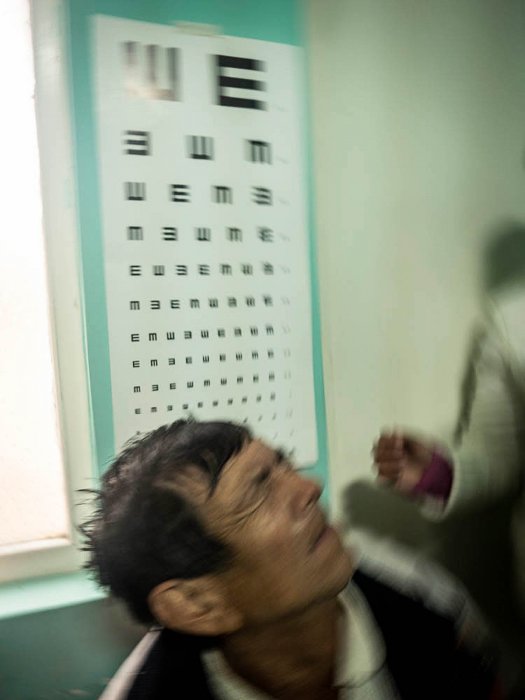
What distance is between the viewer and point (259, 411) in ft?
2.13

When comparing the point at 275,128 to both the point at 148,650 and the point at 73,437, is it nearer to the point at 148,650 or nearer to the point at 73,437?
the point at 73,437

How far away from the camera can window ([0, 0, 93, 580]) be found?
543 millimetres

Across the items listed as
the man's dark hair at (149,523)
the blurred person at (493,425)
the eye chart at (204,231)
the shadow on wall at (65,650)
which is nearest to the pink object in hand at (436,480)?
the blurred person at (493,425)

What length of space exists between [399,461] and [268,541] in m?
0.25

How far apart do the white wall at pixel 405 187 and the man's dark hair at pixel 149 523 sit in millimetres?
210

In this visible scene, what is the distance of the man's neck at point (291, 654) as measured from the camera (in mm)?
577

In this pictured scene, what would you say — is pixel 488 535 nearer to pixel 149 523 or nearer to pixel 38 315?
pixel 149 523

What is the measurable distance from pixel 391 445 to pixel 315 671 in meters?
0.29

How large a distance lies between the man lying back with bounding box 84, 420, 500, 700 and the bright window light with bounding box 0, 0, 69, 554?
0.22 ft

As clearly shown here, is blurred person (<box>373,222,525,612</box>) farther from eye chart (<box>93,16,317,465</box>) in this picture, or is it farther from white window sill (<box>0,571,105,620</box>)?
white window sill (<box>0,571,105,620</box>)

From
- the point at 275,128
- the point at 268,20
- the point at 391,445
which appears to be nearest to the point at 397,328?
the point at 391,445

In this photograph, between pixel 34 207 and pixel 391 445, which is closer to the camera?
pixel 34 207

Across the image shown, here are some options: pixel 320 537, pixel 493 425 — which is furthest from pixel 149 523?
pixel 493 425

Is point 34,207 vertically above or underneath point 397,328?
above
